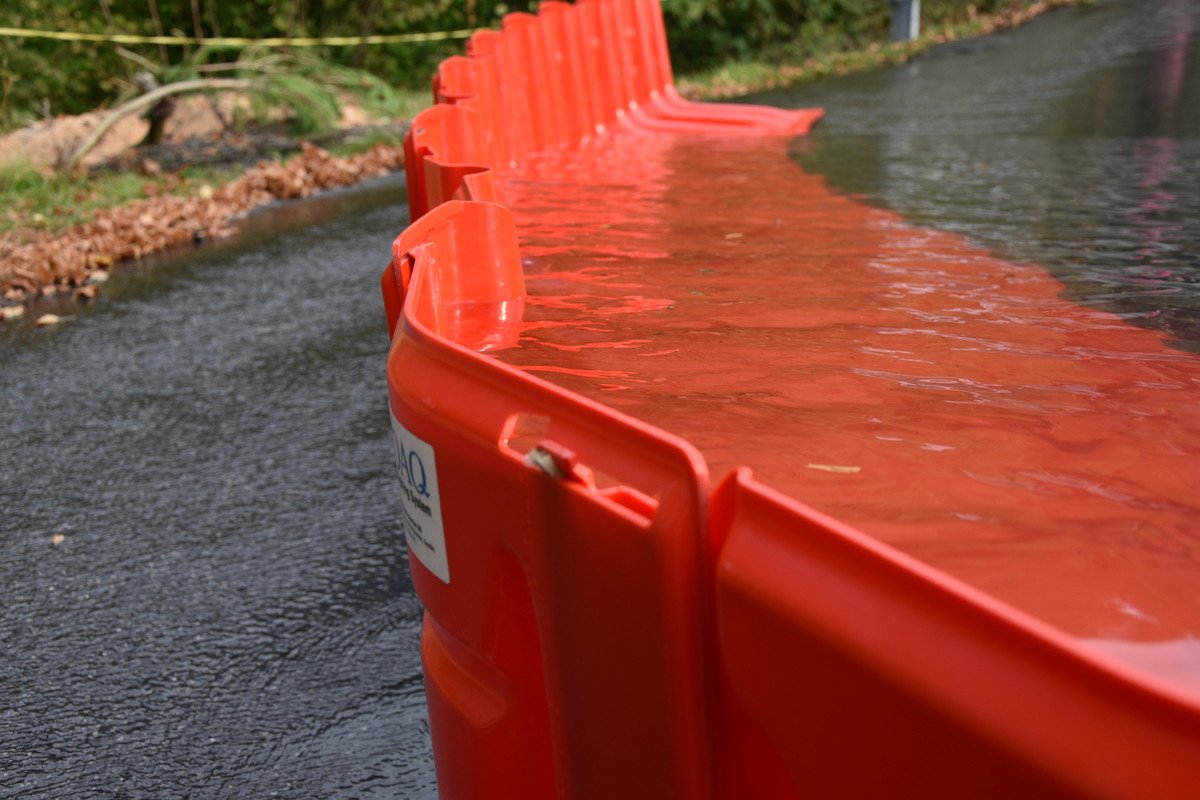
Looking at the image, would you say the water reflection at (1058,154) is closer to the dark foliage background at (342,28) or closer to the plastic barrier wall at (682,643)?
the plastic barrier wall at (682,643)

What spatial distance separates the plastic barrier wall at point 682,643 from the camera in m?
1.00

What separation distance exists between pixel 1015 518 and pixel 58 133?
38.0 feet

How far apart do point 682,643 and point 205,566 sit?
2.48m

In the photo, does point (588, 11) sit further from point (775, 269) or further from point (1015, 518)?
point (1015, 518)

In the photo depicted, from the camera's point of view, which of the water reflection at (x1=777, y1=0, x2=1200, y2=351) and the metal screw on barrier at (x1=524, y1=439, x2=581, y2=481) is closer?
the metal screw on barrier at (x1=524, y1=439, x2=581, y2=481)

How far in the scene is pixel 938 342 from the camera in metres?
2.83

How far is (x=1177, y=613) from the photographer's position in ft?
4.59

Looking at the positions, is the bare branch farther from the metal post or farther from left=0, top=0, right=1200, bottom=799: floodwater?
the metal post

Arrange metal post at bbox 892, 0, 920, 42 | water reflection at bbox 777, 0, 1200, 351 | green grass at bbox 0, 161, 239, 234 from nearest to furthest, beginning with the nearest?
water reflection at bbox 777, 0, 1200, 351 < green grass at bbox 0, 161, 239, 234 < metal post at bbox 892, 0, 920, 42

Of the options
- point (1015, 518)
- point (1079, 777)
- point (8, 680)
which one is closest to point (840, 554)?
point (1079, 777)

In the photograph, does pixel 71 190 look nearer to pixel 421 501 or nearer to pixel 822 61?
pixel 421 501

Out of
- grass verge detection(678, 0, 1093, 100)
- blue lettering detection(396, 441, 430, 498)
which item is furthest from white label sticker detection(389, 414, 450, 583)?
grass verge detection(678, 0, 1093, 100)

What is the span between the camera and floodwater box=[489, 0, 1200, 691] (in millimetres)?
1627

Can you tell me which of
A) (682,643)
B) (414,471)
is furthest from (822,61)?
(682,643)
